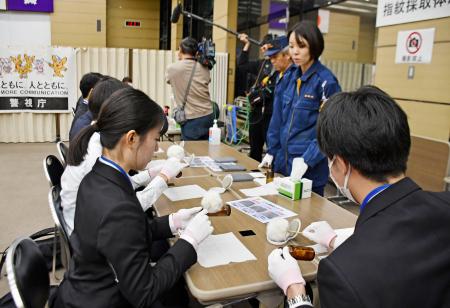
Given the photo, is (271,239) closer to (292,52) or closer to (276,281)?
(276,281)

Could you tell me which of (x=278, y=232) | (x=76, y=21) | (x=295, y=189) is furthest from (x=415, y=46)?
(x=76, y=21)

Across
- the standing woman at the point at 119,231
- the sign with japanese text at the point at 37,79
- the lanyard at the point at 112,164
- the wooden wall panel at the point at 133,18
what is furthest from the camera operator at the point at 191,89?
the wooden wall panel at the point at 133,18

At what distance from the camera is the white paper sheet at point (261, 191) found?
189 cm

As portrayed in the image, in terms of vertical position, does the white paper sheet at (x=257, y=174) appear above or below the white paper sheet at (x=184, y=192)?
above

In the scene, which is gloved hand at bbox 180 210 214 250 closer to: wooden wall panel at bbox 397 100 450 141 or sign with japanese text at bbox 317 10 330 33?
wooden wall panel at bbox 397 100 450 141

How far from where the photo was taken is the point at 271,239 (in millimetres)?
1363

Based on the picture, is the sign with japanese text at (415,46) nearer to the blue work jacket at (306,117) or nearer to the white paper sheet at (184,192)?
the blue work jacket at (306,117)

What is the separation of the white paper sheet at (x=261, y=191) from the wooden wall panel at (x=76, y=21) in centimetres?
751

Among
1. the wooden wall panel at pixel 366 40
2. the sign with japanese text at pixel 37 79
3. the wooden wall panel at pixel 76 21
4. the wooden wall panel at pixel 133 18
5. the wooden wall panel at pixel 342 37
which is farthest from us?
the wooden wall panel at pixel 133 18

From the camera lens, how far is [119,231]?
101 cm

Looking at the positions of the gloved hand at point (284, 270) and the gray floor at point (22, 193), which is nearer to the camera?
the gloved hand at point (284, 270)

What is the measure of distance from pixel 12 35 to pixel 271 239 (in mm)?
8732

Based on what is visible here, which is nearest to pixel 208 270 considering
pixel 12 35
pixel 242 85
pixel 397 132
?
pixel 397 132

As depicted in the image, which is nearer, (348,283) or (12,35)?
(348,283)
